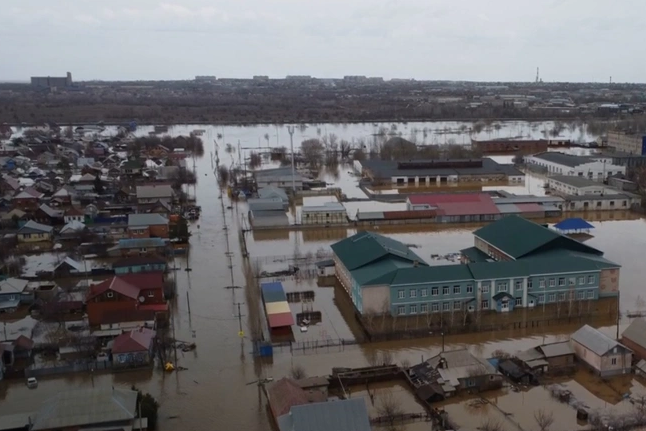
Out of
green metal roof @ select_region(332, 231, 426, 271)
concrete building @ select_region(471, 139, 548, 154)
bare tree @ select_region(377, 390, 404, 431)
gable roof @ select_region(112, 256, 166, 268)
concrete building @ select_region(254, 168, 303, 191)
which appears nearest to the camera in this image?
bare tree @ select_region(377, 390, 404, 431)

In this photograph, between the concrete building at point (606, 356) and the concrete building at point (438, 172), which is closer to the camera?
the concrete building at point (606, 356)

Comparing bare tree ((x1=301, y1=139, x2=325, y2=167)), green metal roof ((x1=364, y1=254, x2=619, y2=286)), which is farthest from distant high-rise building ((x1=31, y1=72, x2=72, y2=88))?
green metal roof ((x1=364, y1=254, x2=619, y2=286))

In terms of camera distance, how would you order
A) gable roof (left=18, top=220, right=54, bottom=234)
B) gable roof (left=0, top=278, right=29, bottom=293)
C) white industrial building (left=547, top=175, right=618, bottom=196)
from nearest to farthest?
gable roof (left=0, top=278, right=29, bottom=293) → gable roof (left=18, top=220, right=54, bottom=234) → white industrial building (left=547, top=175, right=618, bottom=196)

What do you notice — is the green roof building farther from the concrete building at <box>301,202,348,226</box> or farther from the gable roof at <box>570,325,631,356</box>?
the concrete building at <box>301,202,348,226</box>

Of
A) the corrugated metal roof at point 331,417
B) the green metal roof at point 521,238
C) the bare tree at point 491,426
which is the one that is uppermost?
the green metal roof at point 521,238

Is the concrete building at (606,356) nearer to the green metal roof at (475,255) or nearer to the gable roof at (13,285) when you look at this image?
the green metal roof at (475,255)

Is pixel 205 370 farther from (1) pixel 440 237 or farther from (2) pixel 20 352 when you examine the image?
(1) pixel 440 237

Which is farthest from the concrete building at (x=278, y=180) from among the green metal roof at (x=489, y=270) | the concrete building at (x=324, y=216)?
the green metal roof at (x=489, y=270)

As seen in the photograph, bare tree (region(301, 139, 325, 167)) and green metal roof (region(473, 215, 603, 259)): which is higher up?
bare tree (region(301, 139, 325, 167))
